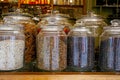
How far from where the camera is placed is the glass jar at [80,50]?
1.16 m

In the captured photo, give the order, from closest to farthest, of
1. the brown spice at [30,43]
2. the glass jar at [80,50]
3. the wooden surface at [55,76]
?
the wooden surface at [55,76] → the glass jar at [80,50] → the brown spice at [30,43]

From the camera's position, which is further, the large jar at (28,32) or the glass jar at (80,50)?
the large jar at (28,32)

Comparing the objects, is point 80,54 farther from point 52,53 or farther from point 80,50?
point 52,53

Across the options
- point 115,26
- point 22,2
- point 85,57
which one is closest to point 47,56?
point 85,57

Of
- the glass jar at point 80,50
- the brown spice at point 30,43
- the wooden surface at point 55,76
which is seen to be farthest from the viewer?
the brown spice at point 30,43

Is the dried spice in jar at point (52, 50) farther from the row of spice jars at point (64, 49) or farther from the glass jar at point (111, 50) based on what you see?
the glass jar at point (111, 50)

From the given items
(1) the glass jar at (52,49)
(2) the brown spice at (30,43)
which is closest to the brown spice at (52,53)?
(1) the glass jar at (52,49)

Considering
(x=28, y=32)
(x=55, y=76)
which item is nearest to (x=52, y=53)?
(x=55, y=76)

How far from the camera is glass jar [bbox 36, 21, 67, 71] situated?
3.73 ft

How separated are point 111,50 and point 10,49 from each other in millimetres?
441

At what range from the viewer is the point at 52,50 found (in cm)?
114

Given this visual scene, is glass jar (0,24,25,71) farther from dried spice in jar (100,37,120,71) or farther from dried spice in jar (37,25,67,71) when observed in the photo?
dried spice in jar (100,37,120,71)

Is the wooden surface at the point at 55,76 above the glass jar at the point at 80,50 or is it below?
below

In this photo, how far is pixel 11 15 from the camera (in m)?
1.41
